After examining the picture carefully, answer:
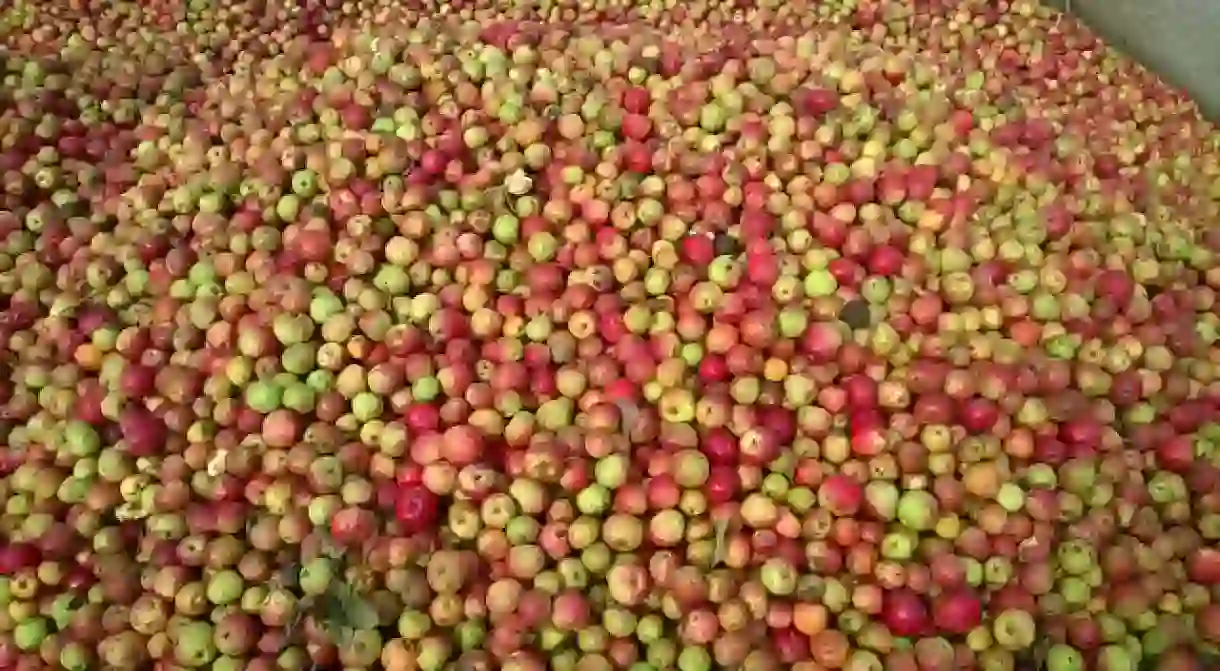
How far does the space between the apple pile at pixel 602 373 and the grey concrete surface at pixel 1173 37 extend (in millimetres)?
656

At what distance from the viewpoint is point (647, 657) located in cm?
186

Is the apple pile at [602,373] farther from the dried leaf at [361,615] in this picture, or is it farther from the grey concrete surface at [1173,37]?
Result: the grey concrete surface at [1173,37]

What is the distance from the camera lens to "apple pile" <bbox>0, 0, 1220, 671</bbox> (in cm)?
187

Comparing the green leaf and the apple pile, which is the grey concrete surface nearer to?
the apple pile

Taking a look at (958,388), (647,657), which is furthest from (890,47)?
(647,657)

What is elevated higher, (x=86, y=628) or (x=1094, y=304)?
(x=1094, y=304)

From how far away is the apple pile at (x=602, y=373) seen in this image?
6.12 feet

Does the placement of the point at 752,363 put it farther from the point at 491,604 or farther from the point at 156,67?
the point at 156,67

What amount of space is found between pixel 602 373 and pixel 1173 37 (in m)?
2.55

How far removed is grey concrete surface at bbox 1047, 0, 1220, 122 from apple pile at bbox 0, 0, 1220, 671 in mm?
656

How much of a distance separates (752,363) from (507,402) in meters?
0.51

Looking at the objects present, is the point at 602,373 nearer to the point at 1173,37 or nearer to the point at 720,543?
the point at 720,543

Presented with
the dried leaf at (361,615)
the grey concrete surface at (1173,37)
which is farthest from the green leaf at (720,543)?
the grey concrete surface at (1173,37)

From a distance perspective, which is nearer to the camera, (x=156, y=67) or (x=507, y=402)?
(x=507, y=402)
